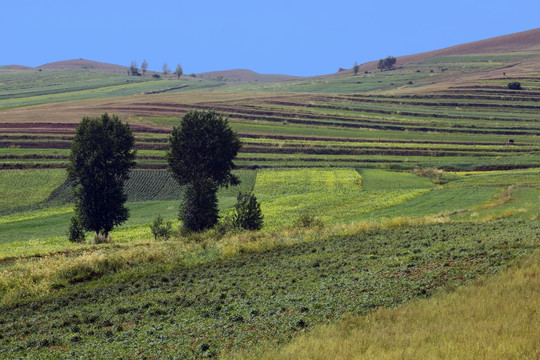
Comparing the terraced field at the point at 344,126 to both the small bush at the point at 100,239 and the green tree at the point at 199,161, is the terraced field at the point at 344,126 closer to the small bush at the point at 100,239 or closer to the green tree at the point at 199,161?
the green tree at the point at 199,161

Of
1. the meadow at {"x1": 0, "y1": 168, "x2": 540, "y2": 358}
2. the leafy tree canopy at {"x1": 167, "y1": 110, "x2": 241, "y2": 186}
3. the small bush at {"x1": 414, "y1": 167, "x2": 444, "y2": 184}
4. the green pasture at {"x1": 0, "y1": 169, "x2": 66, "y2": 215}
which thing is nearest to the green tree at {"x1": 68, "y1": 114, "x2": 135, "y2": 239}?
the leafy tree canopy at {"x1": 167, "y1": 110, "x2": 241, "y2": 186}

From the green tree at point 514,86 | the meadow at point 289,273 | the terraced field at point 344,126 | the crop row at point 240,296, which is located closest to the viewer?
the meadow at point 289,273

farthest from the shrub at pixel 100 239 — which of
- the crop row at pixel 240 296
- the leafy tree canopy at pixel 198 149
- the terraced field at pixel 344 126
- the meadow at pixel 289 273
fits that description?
the terraced field at pixel 344 126

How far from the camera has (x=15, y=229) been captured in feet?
193

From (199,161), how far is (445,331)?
132 ft

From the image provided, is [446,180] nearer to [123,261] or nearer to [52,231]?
[52,231]

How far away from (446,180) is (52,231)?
181 feet

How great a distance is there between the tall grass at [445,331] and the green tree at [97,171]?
40.8 m

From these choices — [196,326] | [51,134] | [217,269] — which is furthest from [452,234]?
Result: [51,134]

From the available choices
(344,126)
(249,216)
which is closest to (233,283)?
(249,216)

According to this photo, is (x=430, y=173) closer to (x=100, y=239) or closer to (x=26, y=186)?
(x=100, y=239)

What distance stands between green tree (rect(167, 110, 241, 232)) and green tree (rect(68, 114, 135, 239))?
225 inches

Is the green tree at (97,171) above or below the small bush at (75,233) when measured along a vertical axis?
above

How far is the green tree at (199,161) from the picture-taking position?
51500 mm
